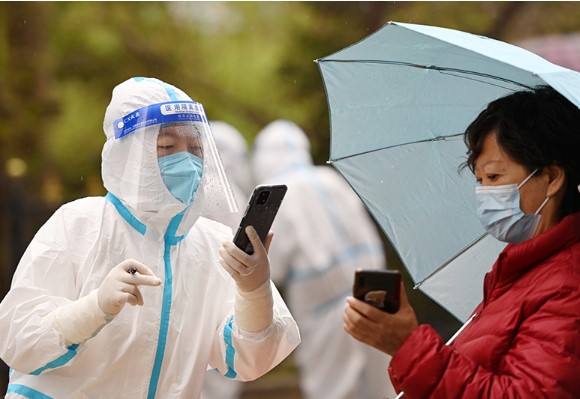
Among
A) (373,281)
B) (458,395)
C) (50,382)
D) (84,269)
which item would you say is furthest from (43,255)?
(458,395)

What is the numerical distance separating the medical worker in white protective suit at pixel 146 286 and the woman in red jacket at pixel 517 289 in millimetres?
601

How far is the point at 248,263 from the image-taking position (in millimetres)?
3188

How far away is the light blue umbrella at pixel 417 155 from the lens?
358cm

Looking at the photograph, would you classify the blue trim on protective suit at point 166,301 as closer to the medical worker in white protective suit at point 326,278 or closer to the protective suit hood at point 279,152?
the medical worker in white protective suit at point 326,278

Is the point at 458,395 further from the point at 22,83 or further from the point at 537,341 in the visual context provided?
the point at 22,83

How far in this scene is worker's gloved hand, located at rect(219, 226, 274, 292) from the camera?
10.4ft

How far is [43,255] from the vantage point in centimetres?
329

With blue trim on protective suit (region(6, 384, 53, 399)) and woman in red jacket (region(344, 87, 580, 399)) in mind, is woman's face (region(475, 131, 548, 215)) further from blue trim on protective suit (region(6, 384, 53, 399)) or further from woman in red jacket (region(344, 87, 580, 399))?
blue trim on protective suit (region(6, 384, 53, 399))

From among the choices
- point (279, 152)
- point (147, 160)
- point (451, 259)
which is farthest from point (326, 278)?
point (147, 160)

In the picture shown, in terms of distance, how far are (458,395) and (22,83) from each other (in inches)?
362

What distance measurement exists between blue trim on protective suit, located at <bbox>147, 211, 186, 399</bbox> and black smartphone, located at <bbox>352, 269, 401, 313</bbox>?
78cm

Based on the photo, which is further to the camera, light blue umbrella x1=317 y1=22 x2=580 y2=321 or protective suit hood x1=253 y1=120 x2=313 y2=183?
protective suit hood x1=253 y1=120 x2=313 y2=183

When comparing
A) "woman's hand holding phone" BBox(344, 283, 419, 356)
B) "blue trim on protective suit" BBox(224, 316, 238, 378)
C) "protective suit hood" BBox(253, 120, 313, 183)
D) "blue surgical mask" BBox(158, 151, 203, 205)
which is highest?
"blue surgical mask" BBox(158, 151, 203, 205)

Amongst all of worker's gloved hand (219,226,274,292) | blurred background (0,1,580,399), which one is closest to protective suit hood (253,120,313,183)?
blurred background (0,1,580,399)
